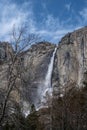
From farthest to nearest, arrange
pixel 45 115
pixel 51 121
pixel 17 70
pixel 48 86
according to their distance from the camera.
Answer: pixel 48 86
pixel 45 115
pixel 51 121
pixel 17 70

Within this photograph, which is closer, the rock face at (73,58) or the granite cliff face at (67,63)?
the rock face at (73,58)

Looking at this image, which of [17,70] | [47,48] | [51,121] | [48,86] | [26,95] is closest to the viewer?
[26,95]

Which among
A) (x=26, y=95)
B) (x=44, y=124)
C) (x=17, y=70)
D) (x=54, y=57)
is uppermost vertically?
(x=54, y=57)

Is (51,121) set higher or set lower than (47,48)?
lower

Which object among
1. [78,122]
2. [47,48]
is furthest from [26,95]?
[47,48]

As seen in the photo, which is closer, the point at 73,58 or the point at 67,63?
the point at 73,58

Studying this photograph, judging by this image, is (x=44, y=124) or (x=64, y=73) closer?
(x=44, y=124)

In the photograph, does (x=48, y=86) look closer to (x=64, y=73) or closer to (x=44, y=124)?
(x=64, y=73)

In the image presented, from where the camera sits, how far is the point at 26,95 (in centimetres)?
2180

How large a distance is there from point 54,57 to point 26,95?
75042mm

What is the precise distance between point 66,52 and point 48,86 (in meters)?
10.6

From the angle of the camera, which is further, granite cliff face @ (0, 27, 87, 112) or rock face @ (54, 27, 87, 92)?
granite cliff face @ (0, 27, 87, 112)

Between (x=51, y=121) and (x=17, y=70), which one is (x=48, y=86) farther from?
(x=17, y=70)

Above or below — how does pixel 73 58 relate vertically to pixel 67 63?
above
